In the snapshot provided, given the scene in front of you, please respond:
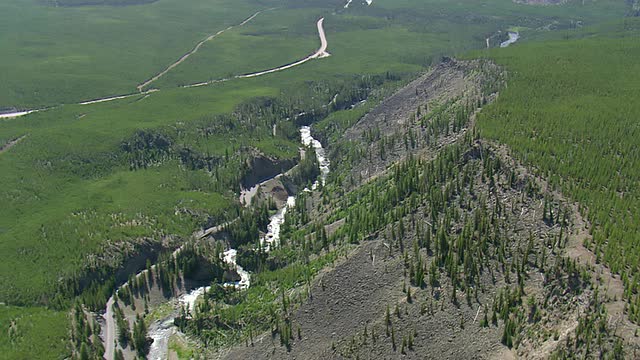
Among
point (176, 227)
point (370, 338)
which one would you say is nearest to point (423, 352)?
point (370, 338)

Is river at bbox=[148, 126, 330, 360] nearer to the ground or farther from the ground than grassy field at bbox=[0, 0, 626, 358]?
nearer to the ground

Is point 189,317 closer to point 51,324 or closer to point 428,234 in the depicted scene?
point 51,324

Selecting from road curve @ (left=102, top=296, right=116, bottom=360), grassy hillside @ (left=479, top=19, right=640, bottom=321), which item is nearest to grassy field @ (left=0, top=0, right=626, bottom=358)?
road curve @ (left=102, top=296, right=116, bottom=360)

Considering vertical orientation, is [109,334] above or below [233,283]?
above

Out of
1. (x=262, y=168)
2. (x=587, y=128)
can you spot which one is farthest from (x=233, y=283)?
(x=587, y=128)

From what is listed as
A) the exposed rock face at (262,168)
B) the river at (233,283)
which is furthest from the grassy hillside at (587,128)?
the exposed rock face at (262,168)

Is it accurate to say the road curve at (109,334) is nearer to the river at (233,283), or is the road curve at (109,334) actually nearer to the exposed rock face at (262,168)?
the river at (233,283)

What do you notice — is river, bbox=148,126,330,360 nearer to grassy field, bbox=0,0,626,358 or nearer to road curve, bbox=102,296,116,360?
road curve, bbox=102,296,116,360

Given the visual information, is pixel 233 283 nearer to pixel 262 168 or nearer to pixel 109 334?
pixel 109 334
